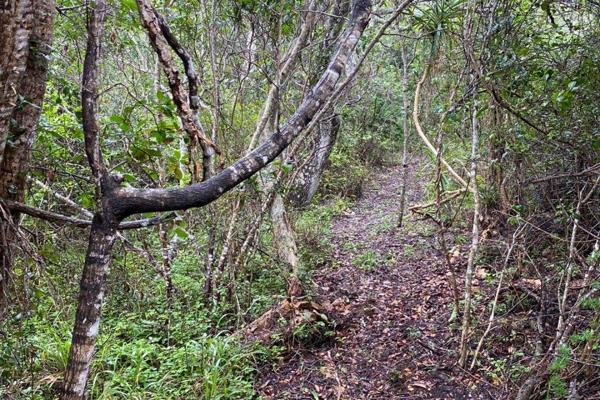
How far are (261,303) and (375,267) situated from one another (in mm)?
1991

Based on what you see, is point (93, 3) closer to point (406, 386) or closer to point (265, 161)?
point (265, 161)

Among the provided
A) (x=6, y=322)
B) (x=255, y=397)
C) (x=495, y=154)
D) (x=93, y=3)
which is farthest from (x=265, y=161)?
(x=495, y=154)

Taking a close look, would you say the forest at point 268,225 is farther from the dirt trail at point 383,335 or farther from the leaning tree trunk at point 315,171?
the leaning tree trunk at point 315,171

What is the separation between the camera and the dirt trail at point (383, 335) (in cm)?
378

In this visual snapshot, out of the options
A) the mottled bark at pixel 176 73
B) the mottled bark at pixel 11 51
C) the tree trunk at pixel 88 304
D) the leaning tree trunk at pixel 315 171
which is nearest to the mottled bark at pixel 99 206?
the tree trunk at pixel 88 304

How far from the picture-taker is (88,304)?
180 centimetres

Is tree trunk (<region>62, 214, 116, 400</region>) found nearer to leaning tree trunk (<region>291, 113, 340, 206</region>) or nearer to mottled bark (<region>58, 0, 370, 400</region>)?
mottled bark (<region>58, 0, 370, 400</region>)

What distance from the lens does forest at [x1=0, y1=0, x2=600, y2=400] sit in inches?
80.2

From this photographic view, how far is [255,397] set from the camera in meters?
3.73

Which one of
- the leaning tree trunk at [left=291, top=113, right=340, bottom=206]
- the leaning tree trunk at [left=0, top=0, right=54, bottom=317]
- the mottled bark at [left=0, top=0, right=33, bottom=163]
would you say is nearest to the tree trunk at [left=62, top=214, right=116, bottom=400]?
the leaning tree trunk at [left=0, top=0, right=54, bottom=317]

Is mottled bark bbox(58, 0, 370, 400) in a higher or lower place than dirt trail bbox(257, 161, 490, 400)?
higher

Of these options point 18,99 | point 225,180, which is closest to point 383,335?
point 225,180

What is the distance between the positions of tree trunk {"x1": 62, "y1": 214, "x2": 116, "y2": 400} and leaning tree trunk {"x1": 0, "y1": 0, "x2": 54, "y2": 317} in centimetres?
49

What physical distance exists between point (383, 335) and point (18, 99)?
154 inches
